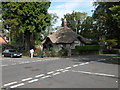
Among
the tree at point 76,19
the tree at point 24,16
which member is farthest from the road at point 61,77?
the tree at point 76,19

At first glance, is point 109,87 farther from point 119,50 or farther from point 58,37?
point 119,50

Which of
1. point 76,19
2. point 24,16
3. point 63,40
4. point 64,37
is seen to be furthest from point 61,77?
point 76,19

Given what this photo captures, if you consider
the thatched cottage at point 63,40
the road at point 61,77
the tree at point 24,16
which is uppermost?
the tree at point 24,16

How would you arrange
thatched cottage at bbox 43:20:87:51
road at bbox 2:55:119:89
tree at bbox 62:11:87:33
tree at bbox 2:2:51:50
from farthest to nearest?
tree at bbox 62:11:87:33
thatched cottage at bbox 43:20:87:51
tree at bbox 2:2:51:50
road at bbox 2:55:119:89

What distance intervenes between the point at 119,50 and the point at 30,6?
89.9 feet

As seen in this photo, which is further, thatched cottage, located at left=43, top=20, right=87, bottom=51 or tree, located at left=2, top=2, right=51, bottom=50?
thatched cottage, located at left=43, top=20, right=87, bottom=51

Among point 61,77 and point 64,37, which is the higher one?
point 64,37

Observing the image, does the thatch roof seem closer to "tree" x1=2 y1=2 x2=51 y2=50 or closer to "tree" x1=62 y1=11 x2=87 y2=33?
"tree" x1=2 y1=2 x2=51 y2=50

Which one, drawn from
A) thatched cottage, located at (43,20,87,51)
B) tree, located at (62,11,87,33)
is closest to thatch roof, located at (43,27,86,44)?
thatched cottage, located at (43,20,87,51)

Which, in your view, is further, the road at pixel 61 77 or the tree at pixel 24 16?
the tree at pixel 24 16

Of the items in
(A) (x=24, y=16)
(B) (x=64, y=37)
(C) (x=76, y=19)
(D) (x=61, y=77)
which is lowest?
(D) (x=61, y=77)

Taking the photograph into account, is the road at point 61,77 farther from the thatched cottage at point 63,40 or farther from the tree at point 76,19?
the tree at point 76,19

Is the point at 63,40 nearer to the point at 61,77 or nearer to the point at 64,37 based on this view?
the point at 64,37

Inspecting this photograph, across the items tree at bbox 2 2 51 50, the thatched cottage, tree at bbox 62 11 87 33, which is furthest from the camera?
tree at bbox 62 11 87 33
